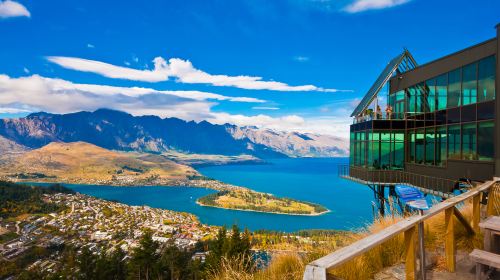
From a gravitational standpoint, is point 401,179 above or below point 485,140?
below

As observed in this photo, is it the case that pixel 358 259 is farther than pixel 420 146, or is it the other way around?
pixel 420 146

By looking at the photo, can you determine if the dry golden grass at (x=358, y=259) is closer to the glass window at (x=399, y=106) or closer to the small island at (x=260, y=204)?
the glass window at (x=399, y=106)

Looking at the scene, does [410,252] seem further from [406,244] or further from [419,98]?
[419,98]

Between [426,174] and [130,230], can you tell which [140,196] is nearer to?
[130,230]

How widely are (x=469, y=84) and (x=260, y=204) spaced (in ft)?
440

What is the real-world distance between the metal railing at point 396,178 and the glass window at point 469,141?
1770mm

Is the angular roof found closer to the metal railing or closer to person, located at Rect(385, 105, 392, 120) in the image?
person, located at Rect(385, 105, 392, 120)

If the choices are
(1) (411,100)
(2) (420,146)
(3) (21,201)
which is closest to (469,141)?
(2) (420,146)

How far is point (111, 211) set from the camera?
121 m

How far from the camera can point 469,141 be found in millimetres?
15508

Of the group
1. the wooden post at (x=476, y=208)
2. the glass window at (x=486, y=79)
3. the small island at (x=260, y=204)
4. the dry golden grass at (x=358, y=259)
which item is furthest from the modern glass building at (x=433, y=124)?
the small island at (x=260, y=204)

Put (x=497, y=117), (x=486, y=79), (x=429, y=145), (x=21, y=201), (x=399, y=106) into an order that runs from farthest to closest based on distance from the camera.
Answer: (x=21, y=201), (x=399, y=106), (x=429, y=145), (x=486, y=79), (x=497, y=117)

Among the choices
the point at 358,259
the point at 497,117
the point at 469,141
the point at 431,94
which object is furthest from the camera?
Answer: the point at 431,94

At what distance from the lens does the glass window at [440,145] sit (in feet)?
57.0
